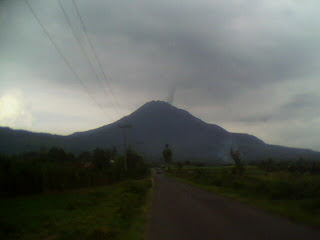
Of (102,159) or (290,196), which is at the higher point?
(102,159)

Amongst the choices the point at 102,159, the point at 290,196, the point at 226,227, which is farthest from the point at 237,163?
the point at 226,227

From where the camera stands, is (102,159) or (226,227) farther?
(102,159)

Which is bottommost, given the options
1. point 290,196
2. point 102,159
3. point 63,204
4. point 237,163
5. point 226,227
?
point 63,204

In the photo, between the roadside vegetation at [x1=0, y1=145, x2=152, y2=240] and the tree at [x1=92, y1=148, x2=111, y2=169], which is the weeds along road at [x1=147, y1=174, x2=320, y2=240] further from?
the tree at [x1=92, y1=148, x2=111, y2=169]

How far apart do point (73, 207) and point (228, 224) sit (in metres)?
9.76

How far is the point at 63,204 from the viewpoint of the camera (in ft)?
65.6

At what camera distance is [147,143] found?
196m

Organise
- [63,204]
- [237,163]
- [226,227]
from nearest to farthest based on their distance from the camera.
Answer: [226,227], [63,204], [237,163]

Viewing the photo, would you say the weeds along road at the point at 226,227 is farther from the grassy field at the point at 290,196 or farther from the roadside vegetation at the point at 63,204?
the grassy field at the point at 290,196

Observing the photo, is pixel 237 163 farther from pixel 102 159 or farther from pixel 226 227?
pixel 226 227

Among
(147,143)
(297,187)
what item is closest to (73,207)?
(297,187)

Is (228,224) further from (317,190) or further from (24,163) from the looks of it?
(24,163)

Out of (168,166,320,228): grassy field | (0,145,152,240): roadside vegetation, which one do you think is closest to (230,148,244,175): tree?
(0,145,152,240): roadside vegetation

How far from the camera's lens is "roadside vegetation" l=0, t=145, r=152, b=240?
1097cm
